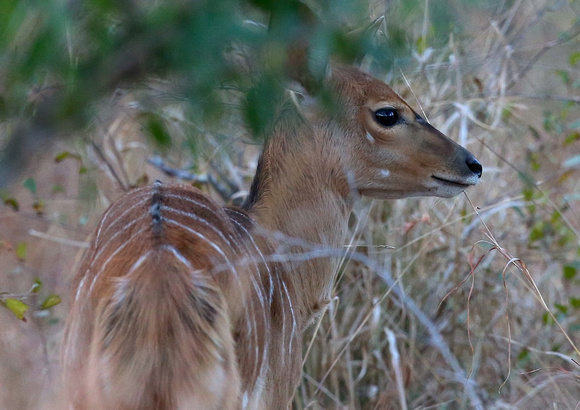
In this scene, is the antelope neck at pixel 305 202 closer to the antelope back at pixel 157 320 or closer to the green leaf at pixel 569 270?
the antelope back at pixel 157 320

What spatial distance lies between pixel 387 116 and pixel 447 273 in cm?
136

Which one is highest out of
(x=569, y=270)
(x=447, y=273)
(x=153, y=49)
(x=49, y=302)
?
(x=153, y=49)

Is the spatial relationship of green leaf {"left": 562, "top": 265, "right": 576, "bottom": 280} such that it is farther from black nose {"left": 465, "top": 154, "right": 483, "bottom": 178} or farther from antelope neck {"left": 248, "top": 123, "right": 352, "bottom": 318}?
antelope neck {"left": 248, "top": 123, "right": 352, "bottom": 318}

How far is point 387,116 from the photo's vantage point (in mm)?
3453

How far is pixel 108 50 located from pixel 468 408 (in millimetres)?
3396

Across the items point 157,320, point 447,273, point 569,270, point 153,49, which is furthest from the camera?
point 447,273

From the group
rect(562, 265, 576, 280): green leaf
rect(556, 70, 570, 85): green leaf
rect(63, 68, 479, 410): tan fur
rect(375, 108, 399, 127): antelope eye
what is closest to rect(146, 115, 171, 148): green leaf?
rect(63, 68, 479, 410): tan fur

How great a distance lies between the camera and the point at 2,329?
4.68 m

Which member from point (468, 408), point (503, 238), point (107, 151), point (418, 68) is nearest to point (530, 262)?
point (503, 238)

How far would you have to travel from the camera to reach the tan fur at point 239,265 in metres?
2.15

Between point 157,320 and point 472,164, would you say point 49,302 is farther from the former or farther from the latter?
point 472,164

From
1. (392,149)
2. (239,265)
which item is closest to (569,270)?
(392,149)

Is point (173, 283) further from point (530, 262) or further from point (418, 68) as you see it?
point (530, 262)

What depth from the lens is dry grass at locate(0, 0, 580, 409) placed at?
4219 mm
